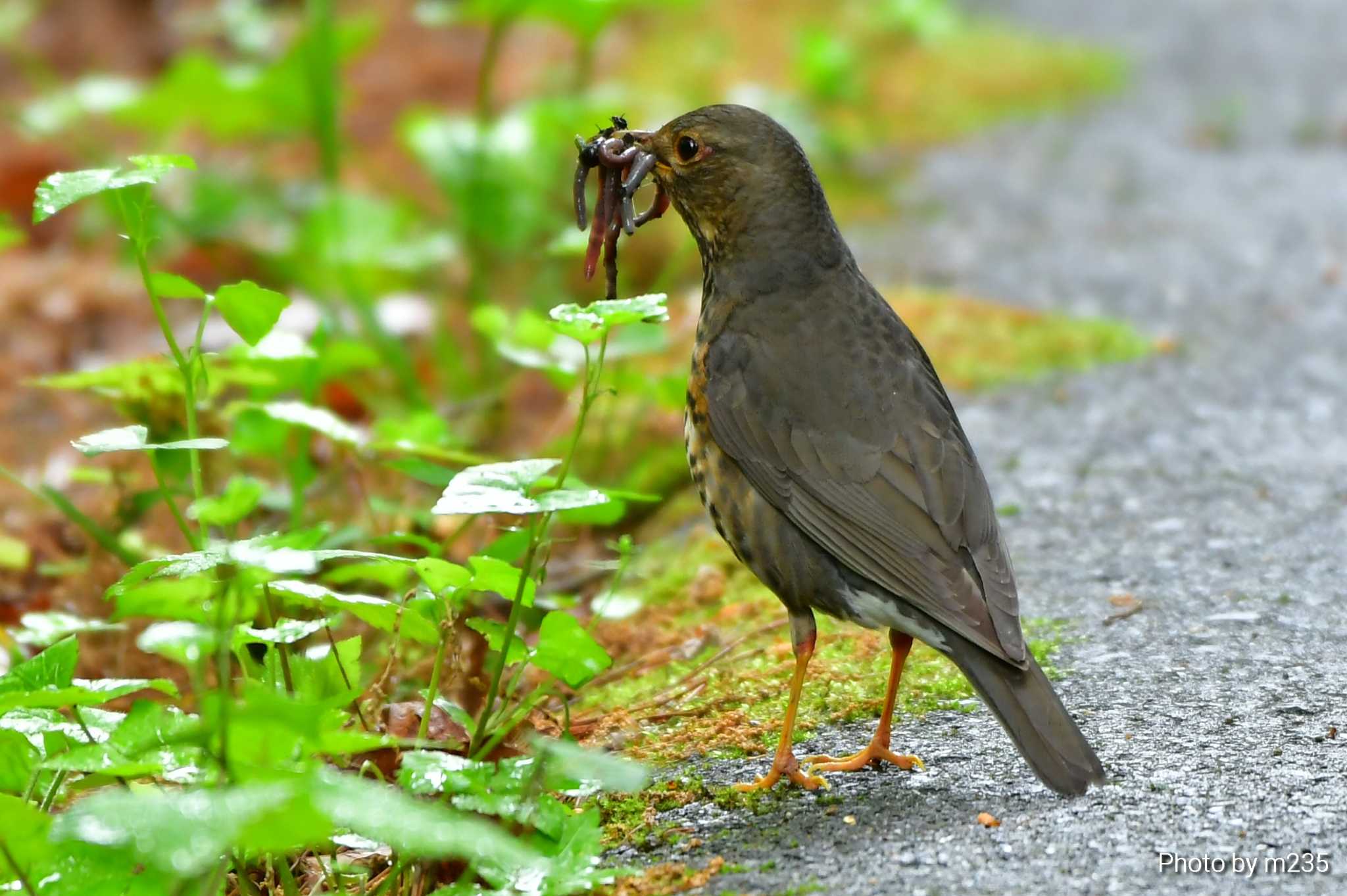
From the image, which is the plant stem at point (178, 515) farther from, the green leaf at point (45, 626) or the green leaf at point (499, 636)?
the green leaf at point (499, 636)

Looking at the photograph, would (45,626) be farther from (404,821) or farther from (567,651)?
(404,821)

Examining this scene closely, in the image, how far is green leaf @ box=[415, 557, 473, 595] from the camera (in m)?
2.91

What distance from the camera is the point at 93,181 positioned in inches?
123

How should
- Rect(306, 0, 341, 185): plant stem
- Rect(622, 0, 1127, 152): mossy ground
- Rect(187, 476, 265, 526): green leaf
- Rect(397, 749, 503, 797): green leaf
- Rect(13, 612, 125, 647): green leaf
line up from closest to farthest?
Rect(187, 476, 265, 526): green leaf < Rect(397, 749, 503, 797): green leaf < Rect(13, 612, 125, 647): green leaf < Rect(306, 0, 341, 185): plant stem < Rect(622, 0, 1127, 152): mossy ground

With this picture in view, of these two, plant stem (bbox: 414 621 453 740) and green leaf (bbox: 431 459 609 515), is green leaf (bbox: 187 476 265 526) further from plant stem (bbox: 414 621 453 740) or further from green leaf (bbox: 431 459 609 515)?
plant stem (bbox: 414 621 453 740)

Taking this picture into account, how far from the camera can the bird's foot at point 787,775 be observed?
11.2 feet

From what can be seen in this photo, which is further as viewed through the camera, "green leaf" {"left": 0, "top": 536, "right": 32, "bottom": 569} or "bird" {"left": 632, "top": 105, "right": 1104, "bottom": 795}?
"green leaf" {"left": 0, "top": 536, "right": 32, "bottom": 569}

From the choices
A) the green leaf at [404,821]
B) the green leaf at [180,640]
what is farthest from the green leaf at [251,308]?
the green leaf at [404,821]

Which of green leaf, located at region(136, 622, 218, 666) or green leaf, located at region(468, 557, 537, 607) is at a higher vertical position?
green leaf, located at region(136, 622, 218, 666)

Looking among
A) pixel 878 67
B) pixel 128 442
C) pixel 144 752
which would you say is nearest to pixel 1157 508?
pixel 128 442

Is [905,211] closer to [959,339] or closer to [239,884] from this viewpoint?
[959,339]

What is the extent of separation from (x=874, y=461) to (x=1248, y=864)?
1.25 metres

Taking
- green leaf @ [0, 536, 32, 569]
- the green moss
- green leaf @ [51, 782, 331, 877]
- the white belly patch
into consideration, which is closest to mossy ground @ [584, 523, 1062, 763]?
the white belly patch

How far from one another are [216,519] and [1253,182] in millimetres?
7523
